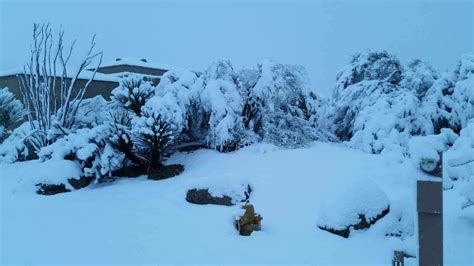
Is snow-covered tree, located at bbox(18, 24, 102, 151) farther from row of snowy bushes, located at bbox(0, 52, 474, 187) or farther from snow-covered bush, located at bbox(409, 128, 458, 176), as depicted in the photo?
snow-covered bush, located at bbox(409, 128, 458, 176)

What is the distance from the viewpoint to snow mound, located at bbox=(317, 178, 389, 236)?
3.70 metres

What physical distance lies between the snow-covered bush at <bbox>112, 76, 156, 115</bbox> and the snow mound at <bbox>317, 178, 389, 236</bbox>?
5229 mm

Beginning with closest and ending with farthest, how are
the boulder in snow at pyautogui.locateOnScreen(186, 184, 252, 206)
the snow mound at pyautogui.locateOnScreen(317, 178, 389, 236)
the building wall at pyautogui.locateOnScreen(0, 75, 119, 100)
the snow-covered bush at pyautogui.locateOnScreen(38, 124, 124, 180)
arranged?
the snow mound at pyautogui.locateOnScreen(317, 178, 389, 236)
the boulder in snow at pyautogui.locateOnScreen(186, 184, 252, 206)
the snow-covered bush at pyautogui.locateOnScreen(38, 124, 124, 180)
the building wall at pyautogui.locateOnScreen(0, 75, 119, 100)

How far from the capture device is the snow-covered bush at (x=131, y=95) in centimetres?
764

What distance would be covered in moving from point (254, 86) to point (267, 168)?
3.17m

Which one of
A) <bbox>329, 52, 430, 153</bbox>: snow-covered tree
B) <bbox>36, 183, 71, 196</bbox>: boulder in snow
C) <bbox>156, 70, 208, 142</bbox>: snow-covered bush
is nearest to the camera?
<bbox>36, 183, 71, 196</bbox>: boulder in snow

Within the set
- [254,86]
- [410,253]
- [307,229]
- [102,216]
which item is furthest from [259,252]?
[254,86]

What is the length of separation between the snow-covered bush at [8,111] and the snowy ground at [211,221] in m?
4.11

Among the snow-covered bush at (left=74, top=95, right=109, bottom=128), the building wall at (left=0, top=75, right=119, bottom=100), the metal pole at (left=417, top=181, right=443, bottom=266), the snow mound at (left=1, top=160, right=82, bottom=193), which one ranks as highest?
the building wall at (left=0, top=75, right=119, bottom=100)

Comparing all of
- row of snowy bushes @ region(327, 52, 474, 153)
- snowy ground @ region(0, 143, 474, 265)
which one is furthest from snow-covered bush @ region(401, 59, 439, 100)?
snowy ground @ region(0, 143, 474, 265)

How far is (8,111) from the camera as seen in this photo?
385 inches

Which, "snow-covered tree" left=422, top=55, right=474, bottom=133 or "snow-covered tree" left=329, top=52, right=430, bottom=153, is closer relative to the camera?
"snow-covered tree" left=329, top=52, right=430, bottom=153

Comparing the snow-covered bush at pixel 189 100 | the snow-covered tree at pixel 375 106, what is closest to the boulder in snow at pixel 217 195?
the snow-covered bush at pixel 189 100

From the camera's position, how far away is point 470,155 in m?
3.44
